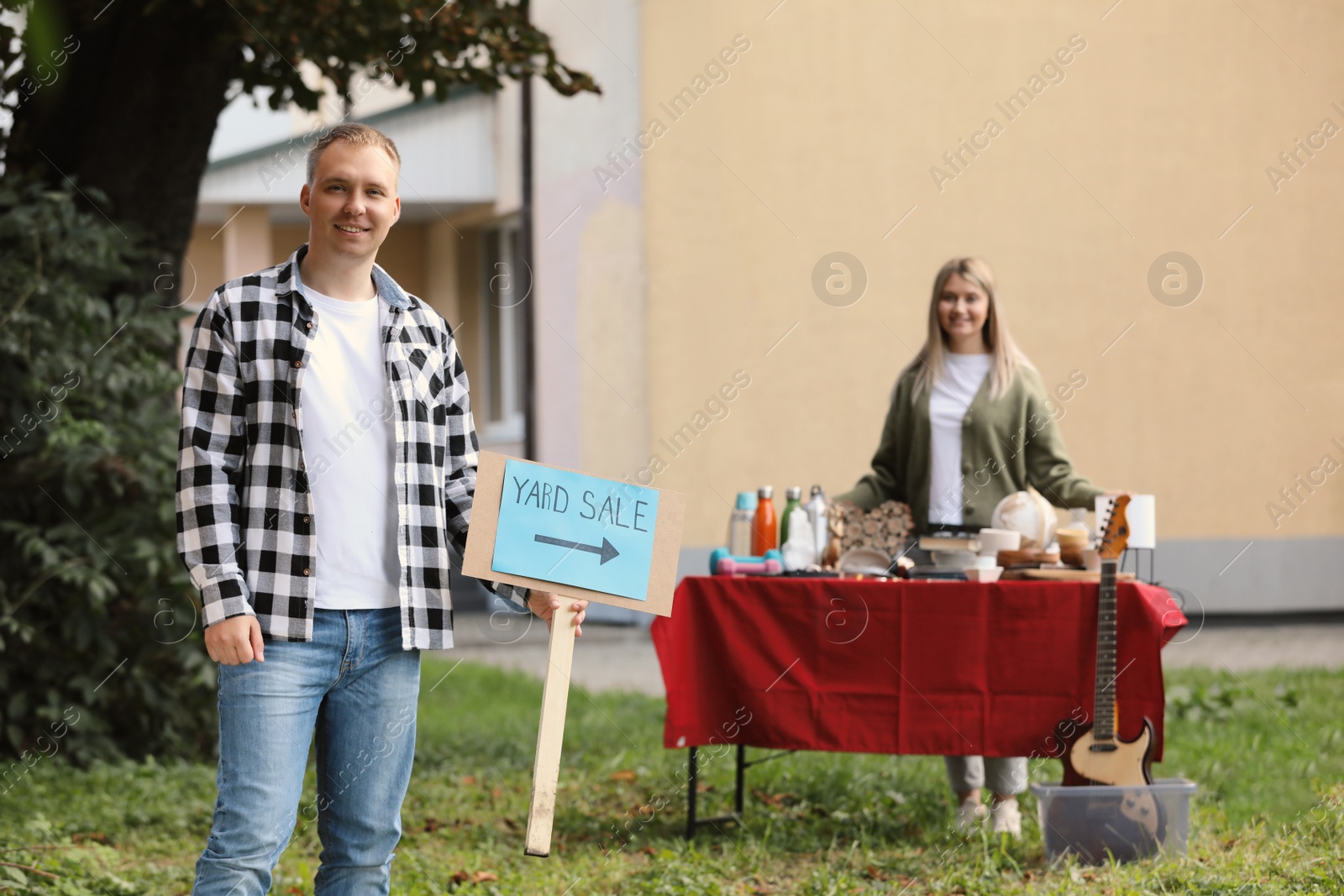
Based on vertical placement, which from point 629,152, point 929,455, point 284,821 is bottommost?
point 284,821

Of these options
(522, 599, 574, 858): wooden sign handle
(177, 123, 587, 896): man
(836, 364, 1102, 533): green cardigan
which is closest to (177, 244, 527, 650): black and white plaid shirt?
(177, 123, 587, 896): man

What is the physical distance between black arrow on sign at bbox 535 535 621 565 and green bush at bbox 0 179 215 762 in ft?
11.5

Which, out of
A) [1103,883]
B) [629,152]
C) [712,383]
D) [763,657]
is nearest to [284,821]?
[763,657]

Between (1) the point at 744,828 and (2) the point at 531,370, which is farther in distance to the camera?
(2) the point at 531,370

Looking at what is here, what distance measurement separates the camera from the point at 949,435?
191 inches

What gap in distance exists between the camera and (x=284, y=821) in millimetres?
2490

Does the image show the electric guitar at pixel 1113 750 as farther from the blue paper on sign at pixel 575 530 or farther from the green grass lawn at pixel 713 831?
the blue paper on sign at pixel 575 530

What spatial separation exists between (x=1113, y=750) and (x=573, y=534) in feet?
7.28

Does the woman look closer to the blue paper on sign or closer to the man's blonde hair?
the blue paper on sign

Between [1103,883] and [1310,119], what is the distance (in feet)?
28.3

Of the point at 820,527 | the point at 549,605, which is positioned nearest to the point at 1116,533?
the point at 820,527

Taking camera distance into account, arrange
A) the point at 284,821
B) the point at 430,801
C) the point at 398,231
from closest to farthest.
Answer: the point at 284,821
the point at 430,801
the point at 398,231

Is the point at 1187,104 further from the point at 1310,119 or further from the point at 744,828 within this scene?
the point at 744,828

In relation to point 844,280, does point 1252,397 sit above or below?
below
